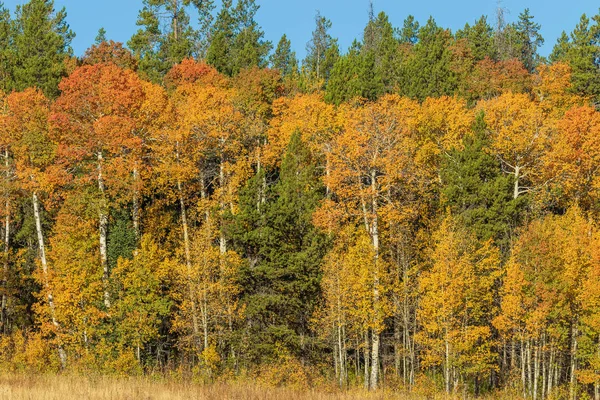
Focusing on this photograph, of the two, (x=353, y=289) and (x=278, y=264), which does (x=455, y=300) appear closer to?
(x=353, y=289)

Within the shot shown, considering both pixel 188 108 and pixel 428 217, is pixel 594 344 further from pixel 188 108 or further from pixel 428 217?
pixel 188 108

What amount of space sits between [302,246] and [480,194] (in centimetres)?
1186

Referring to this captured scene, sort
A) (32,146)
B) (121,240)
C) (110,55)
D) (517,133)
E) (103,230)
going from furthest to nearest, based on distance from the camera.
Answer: (110,55) → (517,133) → (121,240) → (103,230) → (32,146)

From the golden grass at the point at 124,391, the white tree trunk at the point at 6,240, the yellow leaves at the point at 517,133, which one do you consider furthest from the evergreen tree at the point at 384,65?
the golden grass at the point at 124,391

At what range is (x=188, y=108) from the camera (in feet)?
149

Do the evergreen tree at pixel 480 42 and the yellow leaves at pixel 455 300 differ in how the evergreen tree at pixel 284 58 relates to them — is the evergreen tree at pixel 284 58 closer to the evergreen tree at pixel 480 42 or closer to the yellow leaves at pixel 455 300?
the evergreen tree at pixel 480 42

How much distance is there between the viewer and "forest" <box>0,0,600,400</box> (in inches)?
1394

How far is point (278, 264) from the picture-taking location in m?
36.4

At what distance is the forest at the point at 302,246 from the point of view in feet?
116

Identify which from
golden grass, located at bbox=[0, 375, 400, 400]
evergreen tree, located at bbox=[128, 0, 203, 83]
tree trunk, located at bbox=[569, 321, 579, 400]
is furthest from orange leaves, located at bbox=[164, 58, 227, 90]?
golden grass, located at bbox=[0, 375, 400, 400]

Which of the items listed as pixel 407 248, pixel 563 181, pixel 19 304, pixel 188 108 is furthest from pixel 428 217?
pixel 19 304

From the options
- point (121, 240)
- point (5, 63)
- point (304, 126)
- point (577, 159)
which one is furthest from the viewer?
point (5, 63)

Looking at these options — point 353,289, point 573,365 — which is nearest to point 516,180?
point 573,365

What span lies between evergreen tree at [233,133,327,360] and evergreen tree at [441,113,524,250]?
9.13 meters
